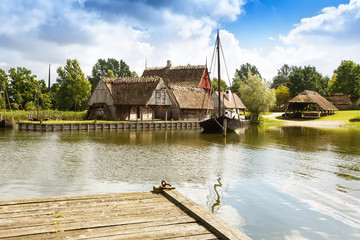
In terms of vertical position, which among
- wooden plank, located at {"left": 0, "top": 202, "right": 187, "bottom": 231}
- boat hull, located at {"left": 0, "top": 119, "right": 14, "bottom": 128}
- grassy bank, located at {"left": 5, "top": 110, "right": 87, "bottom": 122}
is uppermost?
grassy bank, located at {"left": 5, "top": 110, "right": 87, "bottom": 122}

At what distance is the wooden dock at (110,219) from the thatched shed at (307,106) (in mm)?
62783

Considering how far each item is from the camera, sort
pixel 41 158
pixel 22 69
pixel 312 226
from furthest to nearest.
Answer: pixel 22 69
pixel 41 158
pixel 312 226

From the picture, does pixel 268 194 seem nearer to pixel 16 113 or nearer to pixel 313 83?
pixel 16 113

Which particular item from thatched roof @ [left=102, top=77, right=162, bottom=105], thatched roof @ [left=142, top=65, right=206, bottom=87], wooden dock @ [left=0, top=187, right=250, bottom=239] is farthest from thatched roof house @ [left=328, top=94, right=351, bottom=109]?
wooden dock @ [left=0, top=187, right=250, bottom=239]

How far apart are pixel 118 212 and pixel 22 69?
62908 millimetres

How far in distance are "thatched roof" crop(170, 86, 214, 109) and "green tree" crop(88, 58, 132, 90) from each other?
1562 inches

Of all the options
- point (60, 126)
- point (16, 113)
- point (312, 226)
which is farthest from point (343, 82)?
point (312, 226)

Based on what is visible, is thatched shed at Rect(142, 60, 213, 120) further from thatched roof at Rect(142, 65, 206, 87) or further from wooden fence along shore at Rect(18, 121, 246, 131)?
wooden fence along shore at Rect(18, 121, 246, 131)

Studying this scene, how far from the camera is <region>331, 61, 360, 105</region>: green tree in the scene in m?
74.1

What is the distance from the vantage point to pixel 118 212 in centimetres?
611

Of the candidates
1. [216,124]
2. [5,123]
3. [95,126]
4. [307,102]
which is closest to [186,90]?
[216,124]

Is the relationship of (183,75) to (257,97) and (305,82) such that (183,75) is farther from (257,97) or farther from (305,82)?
(305,82)

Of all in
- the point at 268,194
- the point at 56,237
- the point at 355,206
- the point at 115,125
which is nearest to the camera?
the point at 56,237

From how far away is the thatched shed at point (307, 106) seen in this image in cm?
6362
